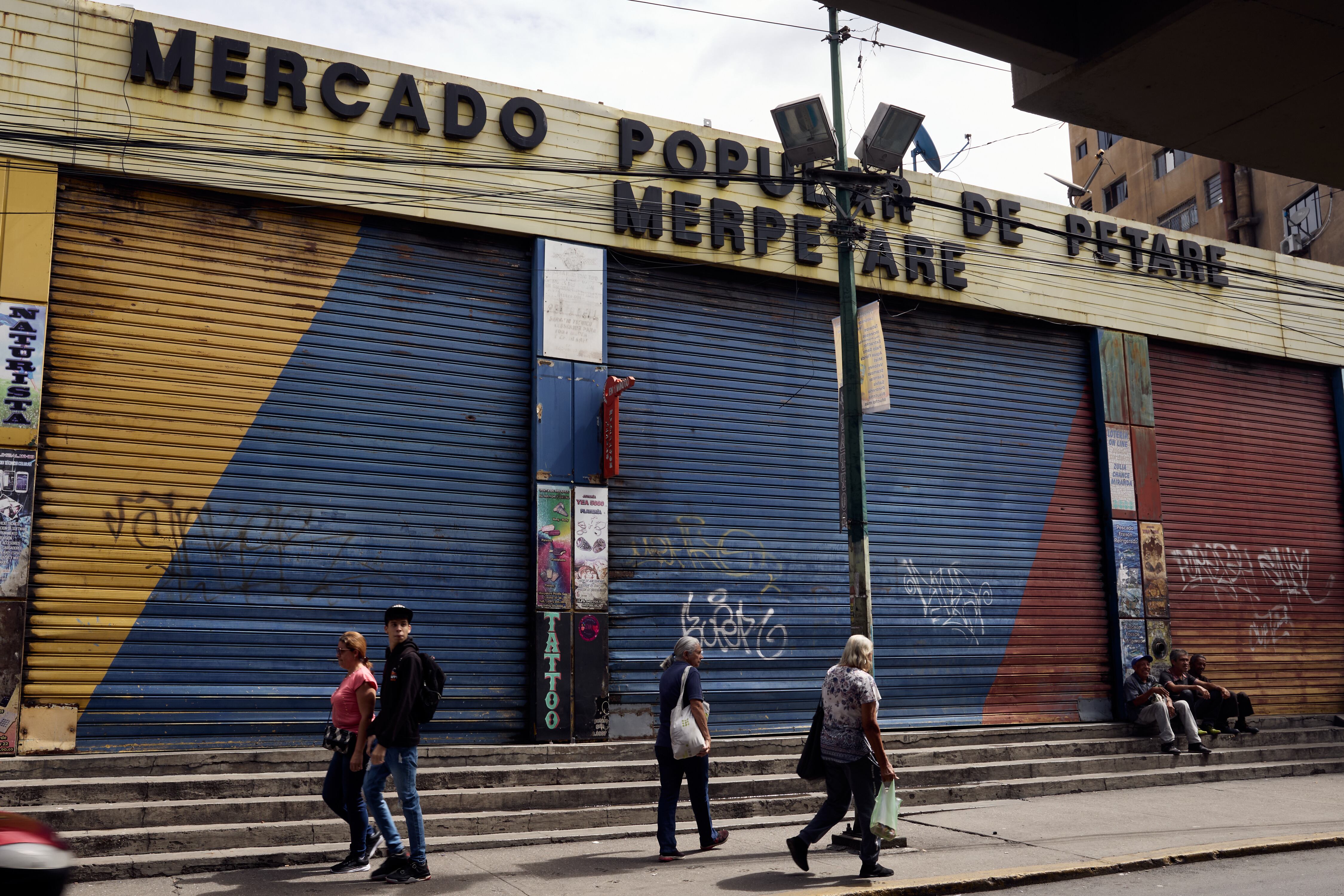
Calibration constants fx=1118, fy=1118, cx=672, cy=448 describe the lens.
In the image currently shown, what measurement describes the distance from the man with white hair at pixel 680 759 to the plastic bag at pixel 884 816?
128 centimetres

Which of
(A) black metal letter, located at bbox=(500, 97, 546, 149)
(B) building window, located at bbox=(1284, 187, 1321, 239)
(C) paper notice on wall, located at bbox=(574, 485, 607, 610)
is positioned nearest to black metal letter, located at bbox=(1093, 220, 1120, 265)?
(A) black metal letter, located at bbox=(500, 97, 546, 149)

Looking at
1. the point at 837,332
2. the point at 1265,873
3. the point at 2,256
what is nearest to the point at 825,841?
the point at 1265,873

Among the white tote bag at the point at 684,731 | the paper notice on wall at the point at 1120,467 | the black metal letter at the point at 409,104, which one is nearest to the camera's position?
the white tote bag at the point at 684,731

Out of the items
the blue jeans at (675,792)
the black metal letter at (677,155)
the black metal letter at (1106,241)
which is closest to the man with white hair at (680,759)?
the blue jeans at (675,792)

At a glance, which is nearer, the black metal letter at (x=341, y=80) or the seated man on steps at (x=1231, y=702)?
the black metal letter at (x=341, y=80)

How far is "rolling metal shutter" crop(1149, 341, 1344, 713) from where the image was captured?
53.7ft

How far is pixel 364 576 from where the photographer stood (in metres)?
11.2

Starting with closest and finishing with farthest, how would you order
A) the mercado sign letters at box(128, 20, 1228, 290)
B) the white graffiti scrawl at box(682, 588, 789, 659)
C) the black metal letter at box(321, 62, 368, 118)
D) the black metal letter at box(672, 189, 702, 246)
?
the mercado sign letters at box(128, 20, 1228, 290) → the black metal letter at box(321, 62, 368, 118) → the white graffiti scrawl at box(682, 588, 789, 659) → the black metal letter at box(672, 189, 702, 246)

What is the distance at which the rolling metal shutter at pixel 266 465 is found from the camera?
1014 centimetres

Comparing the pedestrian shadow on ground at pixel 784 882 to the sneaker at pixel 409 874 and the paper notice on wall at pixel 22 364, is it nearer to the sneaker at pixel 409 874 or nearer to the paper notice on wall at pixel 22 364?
the sneaker at pixel 409 874

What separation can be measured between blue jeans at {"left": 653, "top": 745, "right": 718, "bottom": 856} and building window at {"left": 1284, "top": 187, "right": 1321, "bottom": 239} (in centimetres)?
2380

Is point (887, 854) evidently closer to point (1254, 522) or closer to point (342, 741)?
point (342, 741)

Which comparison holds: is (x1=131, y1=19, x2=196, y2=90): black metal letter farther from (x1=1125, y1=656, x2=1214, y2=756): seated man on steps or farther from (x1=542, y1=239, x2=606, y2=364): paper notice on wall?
(x1=1125, y1=656, x2=1214, y2=756): seated man on steps

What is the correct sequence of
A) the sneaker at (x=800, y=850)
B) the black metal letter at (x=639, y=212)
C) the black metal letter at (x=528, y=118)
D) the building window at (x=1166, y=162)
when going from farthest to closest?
the building window at (x=1166, y=162) < the black metal letter at (x=639, y=212) < the black metal letter at (x=528, y=118) < the sneaker at (x=800, y=850)
